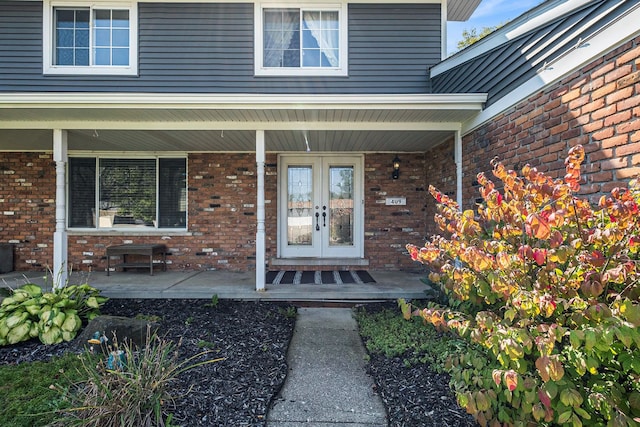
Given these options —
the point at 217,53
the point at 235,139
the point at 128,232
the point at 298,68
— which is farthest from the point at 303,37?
the point at 128,232

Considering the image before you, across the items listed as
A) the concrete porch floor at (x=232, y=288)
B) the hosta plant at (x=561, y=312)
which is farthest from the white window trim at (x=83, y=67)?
the hosta plant at (x=561, y=312)

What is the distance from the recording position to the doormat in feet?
18.5

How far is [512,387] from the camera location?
1.48 meters

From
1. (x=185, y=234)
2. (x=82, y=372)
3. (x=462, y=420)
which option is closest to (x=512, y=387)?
(x=462, y=420)

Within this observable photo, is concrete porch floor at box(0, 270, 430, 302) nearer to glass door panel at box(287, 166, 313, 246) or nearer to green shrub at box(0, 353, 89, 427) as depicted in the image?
glass door panel at box(287, 166, 313, 246)

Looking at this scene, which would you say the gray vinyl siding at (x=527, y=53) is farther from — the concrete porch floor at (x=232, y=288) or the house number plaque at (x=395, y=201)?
the concrete porch floor at (x=232, y=288)

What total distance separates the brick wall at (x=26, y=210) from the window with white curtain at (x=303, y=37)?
494 cm

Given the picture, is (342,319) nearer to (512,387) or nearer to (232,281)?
(232,281)

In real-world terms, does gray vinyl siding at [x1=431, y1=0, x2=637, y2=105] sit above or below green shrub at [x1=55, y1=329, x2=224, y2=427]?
above

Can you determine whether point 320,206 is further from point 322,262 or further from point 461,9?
point 461,9

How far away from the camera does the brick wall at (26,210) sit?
6.79m

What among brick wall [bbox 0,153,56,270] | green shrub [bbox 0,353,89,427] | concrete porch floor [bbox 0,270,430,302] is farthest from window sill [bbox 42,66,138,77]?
green shrub [bbox 0,353,89,427]

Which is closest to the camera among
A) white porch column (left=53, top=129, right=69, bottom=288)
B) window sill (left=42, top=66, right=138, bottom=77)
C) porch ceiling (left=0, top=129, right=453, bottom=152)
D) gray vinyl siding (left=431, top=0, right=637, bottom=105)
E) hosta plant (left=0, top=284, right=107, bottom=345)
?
gray vinyl siding (left=431, top=0, right=637, bottom=105)

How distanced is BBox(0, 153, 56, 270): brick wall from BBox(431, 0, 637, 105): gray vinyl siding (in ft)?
25.4
